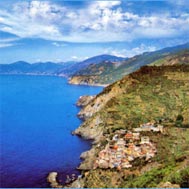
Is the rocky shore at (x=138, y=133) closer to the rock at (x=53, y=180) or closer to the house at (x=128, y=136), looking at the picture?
the house at (x=128, y=136)

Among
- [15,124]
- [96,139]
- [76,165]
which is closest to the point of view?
[76,165]

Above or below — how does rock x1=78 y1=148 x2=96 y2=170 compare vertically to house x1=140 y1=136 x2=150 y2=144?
below

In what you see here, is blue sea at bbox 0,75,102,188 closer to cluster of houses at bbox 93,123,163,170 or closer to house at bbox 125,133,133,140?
cluster of houses at bbox 93,123,163,170

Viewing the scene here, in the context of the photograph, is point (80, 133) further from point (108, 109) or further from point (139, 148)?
point (139, 148)

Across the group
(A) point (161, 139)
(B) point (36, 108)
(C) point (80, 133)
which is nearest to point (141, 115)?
(C) point (80, 133)

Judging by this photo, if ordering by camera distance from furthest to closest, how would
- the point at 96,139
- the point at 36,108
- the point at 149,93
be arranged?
1. the point at 36,108
2. the point at 149,93
3. the point at 96,139

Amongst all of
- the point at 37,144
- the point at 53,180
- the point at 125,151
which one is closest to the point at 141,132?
the point at 125,151

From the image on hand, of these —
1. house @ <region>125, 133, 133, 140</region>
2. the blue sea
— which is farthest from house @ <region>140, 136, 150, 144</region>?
the blue sea
